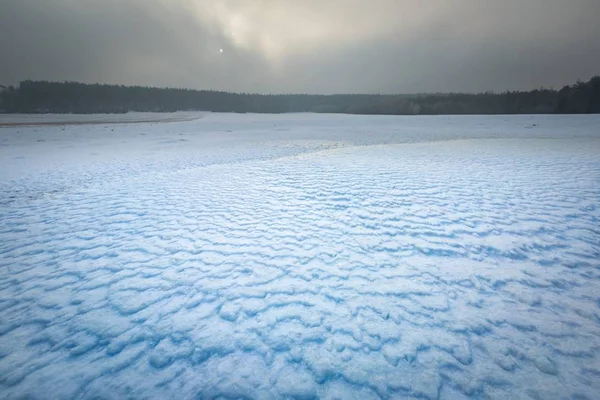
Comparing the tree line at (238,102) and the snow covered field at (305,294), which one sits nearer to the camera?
the snow covered field at (305,294)

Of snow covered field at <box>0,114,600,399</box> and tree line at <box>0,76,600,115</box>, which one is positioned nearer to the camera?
snow covered field at <box>0,114,600,399</box>

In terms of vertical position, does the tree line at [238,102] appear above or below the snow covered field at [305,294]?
above

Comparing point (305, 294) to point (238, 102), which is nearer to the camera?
point (305, 294)

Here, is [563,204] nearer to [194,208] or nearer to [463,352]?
[463,352]

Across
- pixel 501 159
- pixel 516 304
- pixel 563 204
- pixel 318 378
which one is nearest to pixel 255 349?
pixel 318 378

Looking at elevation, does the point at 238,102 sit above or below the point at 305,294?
above
